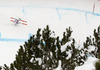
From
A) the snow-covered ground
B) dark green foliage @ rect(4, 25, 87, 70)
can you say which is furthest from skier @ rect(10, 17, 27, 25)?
dark green foliage @ rect(4, 25, 87, 70)

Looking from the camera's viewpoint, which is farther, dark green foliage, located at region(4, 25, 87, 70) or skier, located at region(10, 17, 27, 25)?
skier, located at region(10, 17, 27, 25)

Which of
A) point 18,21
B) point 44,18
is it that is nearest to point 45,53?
point 18,21

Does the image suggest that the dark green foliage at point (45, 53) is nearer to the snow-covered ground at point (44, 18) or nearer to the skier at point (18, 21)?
the snow-covered ground at point (44, 18)

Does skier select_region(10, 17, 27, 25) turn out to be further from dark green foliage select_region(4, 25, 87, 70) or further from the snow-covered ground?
dark green foliage select_region(4, 25, 87, 70)

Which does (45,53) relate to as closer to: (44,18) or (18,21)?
(18,21)

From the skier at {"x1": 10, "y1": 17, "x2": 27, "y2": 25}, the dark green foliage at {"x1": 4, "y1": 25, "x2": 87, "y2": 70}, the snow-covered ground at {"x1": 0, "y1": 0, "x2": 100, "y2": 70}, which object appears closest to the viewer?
the dark green foliage at {"x1": 4, "y1": 25, "x2": 87, "y2": 70}

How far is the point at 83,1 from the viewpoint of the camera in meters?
8.18

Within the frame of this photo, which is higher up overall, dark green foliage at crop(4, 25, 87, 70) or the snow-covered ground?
the snow-covered ground

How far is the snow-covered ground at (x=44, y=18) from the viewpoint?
5.06 metres

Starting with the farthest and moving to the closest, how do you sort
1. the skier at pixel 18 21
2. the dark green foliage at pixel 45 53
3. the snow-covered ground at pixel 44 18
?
1. the skier at pixel 18 21
2. the snow-covered ground at pixel 44 18
3. the dark green foliage at pixel 45 53

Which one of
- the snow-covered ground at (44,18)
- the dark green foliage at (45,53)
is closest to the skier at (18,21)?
the snow-covered ground at (44,18)

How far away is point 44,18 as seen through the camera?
6391 millimetres

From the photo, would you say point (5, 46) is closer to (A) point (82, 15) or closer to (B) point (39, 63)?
(B) point (39, 63)

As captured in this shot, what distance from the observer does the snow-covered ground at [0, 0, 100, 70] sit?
5.06m
